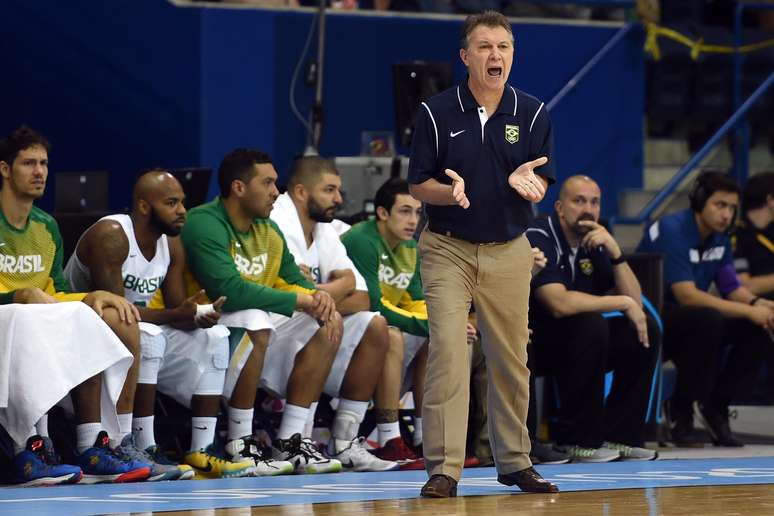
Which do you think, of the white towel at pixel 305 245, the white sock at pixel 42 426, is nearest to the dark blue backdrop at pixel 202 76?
the white towel at pixel 305 245

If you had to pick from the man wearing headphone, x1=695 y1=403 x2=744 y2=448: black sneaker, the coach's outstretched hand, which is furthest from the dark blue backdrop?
the coach's outstretched hand

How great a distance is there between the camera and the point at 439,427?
231 inches

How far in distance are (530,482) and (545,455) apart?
1.90 metres

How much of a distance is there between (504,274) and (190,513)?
4.74ft

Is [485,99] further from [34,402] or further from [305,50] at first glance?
[305,50]

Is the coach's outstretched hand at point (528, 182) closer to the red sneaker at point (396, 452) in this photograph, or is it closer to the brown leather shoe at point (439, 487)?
the brown leather shoe at point (439, 487)

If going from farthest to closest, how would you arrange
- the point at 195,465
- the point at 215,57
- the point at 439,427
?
the point at 215,57, the point at 195,465, the point at 439,427

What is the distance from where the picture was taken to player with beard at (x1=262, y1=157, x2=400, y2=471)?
765 cm

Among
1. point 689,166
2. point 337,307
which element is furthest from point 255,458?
point 689,166

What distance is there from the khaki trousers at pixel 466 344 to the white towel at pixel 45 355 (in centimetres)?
151

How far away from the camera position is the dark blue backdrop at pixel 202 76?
10.6 meters

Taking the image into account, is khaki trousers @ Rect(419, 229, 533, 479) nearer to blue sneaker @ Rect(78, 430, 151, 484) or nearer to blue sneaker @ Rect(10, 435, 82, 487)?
blue sneaker @ Rect(78, 430, 151, 484)

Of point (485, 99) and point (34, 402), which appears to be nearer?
point (485, 99)

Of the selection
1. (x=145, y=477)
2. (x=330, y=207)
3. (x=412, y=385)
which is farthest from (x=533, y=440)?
(x=145, y=477)
